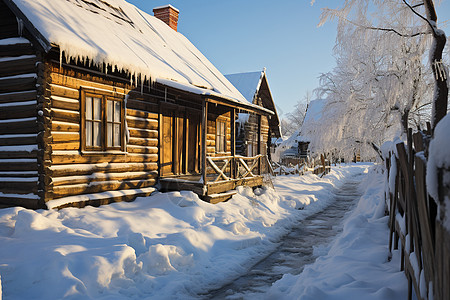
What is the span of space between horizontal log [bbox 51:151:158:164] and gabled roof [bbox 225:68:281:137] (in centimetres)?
1259

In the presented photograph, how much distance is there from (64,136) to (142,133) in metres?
2.52

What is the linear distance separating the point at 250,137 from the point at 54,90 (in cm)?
1493

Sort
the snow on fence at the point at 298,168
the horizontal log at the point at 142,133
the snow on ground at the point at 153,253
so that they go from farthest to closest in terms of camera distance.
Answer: the snow on fence at the point at 298,168, the horizontal log at the point at 142,133, the snow on ground at the point at 153,253

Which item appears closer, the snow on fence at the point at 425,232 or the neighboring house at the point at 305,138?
the snow on fence at the point at 425,232

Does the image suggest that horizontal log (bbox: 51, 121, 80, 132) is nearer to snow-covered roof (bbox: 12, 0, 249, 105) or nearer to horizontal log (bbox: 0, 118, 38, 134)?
horizontal log (bbox: 0, 118, 38, 134)

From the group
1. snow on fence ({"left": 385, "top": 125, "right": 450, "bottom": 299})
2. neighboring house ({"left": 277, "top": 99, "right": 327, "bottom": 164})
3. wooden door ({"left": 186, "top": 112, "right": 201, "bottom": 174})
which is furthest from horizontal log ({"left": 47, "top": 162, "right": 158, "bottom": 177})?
neighboring house ({"left": 277, "top": 99, "right": 327, "bottom": 164})

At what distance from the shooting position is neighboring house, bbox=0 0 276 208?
721cm

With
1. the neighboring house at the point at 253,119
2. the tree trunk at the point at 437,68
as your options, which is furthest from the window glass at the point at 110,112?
the neighboring house at the point at 253,119

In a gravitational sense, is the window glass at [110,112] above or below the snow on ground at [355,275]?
above

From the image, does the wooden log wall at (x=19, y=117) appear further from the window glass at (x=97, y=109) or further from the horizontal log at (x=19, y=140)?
the window glass at (x=97, y=109)

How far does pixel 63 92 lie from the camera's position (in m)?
7.60

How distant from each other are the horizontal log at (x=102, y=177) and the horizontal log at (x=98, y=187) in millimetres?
92

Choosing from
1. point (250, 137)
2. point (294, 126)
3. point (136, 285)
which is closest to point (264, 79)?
point (250, 137)

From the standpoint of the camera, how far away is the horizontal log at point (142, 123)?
940cm
